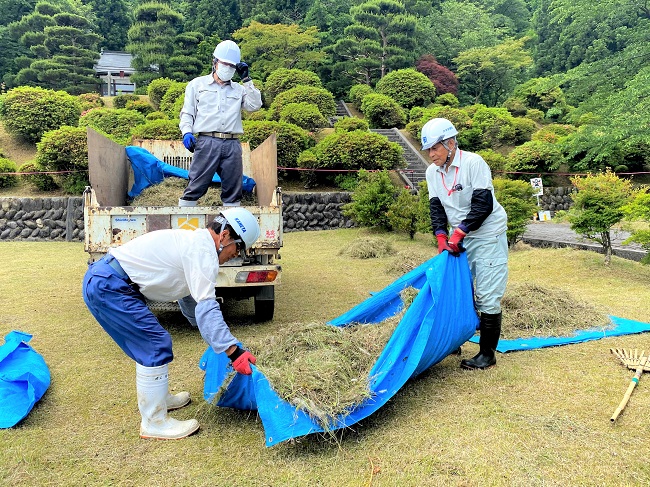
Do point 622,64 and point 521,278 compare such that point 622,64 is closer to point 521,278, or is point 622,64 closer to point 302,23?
point 521,278

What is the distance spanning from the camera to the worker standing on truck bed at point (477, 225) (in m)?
3.32

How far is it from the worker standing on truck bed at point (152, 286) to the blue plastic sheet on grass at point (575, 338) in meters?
2.25

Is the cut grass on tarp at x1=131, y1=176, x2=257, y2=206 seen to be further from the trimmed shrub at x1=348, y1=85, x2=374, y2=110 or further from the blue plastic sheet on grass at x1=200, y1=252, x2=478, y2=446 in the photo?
the trimmed shrub at x1=348, y1=85, x2=374, y2=110

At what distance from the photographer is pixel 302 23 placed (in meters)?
30.0

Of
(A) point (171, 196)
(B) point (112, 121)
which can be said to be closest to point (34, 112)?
(B) point (112, 121)

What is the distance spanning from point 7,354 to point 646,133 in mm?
10247

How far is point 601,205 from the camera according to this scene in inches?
253

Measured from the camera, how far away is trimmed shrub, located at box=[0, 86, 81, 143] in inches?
544

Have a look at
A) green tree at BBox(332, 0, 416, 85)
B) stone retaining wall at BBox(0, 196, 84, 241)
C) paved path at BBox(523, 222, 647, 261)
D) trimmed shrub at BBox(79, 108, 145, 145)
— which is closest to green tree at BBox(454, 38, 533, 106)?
green tree at BBox(332, 0, 416, 85)

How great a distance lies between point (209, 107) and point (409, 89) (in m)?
16.6

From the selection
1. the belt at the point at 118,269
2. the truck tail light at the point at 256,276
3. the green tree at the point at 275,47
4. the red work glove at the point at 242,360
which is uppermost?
the green tree at the point at 275,47

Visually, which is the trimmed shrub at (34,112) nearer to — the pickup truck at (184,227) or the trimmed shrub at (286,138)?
the trimmed shrub at (286,138)

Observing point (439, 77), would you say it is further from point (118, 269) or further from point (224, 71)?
point (118, 269)

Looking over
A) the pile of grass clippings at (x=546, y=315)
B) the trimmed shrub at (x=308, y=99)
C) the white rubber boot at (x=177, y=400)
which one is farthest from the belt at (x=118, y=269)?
the trimmed shrub at (x=308, y=99)
